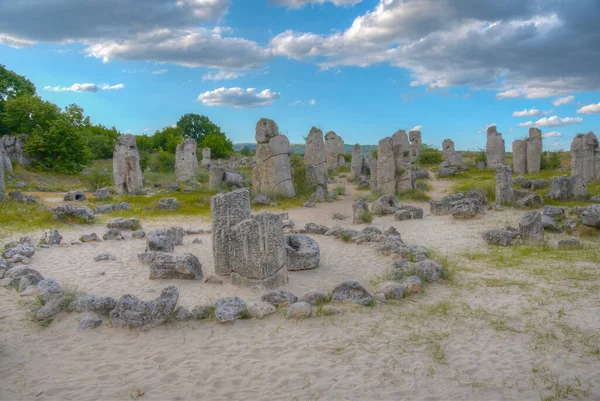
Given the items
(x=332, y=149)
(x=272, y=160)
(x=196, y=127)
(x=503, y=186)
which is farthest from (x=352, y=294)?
(x=196, y=127)

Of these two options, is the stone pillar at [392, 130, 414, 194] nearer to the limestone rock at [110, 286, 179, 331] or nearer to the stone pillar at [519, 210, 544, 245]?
the stone pillar at [519, 210, 544, 245]

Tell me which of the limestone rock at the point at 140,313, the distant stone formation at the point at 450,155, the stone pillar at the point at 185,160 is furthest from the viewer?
the distant stone formation at the point at 450,155

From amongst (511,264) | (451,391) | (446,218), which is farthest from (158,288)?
(446,218)

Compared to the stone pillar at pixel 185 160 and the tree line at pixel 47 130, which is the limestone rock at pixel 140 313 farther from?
the tree line at pixel 47 130

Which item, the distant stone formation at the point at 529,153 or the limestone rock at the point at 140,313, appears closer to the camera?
the limestone rock at the point at 140,313

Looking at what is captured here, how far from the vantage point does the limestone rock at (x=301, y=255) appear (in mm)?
9242

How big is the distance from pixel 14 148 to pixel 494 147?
1224 inches

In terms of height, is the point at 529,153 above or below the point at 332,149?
below

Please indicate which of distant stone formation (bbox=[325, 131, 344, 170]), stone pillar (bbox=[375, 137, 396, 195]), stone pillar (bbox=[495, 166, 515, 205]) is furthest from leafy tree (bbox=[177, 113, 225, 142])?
stone pillar (bbox=[495, 166, 515, 205])

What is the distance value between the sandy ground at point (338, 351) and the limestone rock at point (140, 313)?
5.0 inches

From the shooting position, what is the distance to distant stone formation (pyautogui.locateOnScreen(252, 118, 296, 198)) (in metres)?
20.2

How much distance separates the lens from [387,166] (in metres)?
21.0

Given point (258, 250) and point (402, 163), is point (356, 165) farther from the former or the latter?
point (258, 250)

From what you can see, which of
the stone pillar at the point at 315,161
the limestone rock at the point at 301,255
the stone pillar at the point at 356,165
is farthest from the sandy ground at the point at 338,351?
the stone pillar at the point at 356,165
